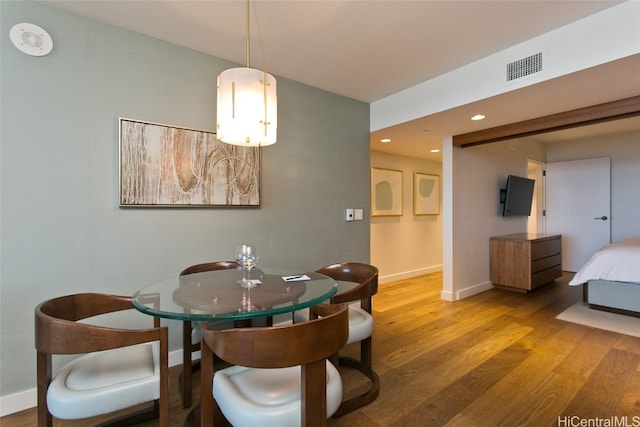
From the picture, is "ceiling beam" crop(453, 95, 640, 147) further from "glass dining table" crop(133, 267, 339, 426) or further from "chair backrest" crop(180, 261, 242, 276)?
"chair backrest" crop(180, 261, 242, 276)

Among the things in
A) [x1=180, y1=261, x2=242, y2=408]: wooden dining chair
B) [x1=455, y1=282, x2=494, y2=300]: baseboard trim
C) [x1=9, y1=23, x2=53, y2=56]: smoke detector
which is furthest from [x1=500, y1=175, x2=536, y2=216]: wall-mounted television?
[x1=9, y1=23, x2=53, y2=56]: smoke detector

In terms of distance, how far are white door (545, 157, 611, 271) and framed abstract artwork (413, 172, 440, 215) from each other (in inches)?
86.8

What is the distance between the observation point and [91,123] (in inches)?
83.0

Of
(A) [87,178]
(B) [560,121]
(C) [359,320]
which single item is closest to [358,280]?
(C) [359,320]

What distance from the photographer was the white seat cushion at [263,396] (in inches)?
42.2

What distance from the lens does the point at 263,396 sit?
1.20 meters

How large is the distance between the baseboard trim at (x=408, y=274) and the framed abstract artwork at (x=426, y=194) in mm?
1048

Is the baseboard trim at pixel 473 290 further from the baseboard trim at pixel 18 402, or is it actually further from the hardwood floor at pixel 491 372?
the baseboard trim at pixel 18 402

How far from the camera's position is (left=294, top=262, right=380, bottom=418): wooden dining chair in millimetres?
1891

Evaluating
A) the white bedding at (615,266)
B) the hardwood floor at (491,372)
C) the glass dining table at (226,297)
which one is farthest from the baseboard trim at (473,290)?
the glass dining table at (226,297)

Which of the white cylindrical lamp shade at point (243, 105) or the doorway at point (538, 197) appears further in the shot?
the doorway at point (538, 197)

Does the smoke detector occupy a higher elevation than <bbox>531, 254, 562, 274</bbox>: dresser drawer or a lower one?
higher

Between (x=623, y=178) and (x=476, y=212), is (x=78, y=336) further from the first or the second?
(x=623, y=178)

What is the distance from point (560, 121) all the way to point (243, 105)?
3.16 m
